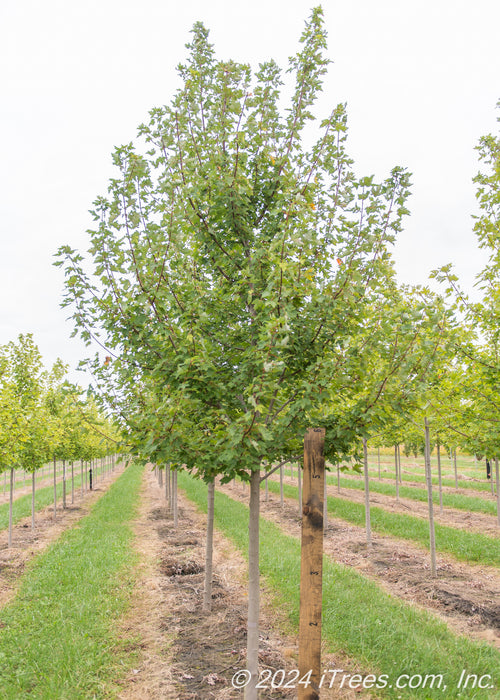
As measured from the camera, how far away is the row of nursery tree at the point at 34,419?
14.3 feet

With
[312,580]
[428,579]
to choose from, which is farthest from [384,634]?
[428,579]

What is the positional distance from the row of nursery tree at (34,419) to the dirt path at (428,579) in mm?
5529

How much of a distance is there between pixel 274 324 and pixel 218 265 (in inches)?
60.9

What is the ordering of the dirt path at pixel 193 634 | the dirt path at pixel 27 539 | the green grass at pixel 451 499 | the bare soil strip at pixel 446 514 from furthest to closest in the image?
the green grass at pixel 451 499, the bare soil strip at pixel 446 514, the dirt path at pixel 27 539, the dirt path at pixel 193 634

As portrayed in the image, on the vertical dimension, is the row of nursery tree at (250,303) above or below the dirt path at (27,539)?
above

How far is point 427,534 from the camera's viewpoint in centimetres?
1166

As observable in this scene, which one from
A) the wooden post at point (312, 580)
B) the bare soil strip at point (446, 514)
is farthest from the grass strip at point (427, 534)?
the wooden post at point (312, 580)

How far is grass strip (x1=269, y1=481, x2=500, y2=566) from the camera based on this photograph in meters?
10.2

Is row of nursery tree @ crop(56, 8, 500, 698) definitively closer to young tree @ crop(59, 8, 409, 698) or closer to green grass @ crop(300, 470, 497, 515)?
young tree @ crop(59, 8, 409, 698)

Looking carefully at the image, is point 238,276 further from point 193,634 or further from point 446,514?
point 446,514

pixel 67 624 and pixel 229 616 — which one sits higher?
pixel 67 624

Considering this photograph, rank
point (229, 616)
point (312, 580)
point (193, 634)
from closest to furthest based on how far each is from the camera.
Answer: point (312, 580) < point (193, 634) < point (229, 616)

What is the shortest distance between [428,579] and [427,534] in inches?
138

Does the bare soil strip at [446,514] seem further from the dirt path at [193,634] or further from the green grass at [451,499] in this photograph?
the dirt path at [193,634]
